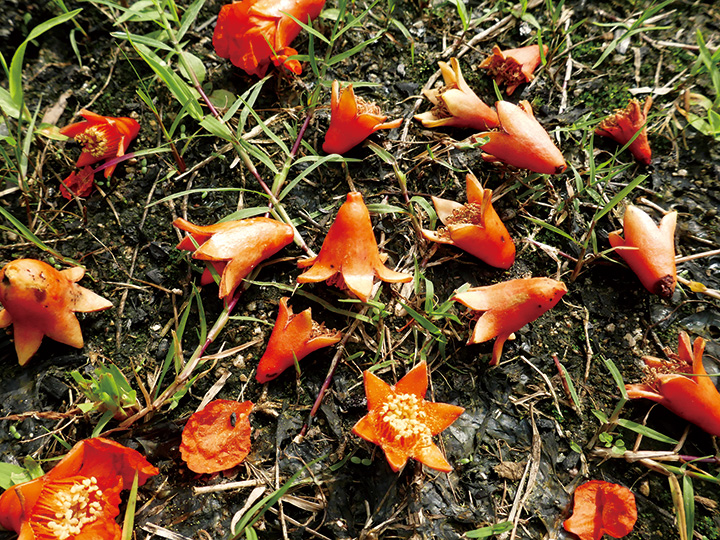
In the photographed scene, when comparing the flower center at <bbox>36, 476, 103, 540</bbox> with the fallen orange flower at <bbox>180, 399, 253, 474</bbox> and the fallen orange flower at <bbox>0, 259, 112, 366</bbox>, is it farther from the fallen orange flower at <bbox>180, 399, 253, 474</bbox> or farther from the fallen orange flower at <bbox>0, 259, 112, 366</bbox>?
the fallen orange flower at <bbox>0, 259, 112, 366</bbox>

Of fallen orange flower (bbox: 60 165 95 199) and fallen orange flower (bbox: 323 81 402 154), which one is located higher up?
fallen orange flower (bbox: 323 81 402 154)

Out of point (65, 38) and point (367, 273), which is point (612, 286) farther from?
point (65, 38)

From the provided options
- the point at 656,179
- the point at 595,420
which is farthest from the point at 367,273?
the point at 656,179

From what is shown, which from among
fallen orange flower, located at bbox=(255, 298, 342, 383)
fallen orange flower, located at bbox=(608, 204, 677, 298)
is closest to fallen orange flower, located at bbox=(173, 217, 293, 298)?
fallen orange flower, located at bbox=(255, 298, 342, 383)

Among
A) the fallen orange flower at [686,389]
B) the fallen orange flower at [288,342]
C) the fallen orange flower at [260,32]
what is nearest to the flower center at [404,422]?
the fallen orange flower at [288,342]

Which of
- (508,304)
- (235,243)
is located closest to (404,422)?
(508,304)
